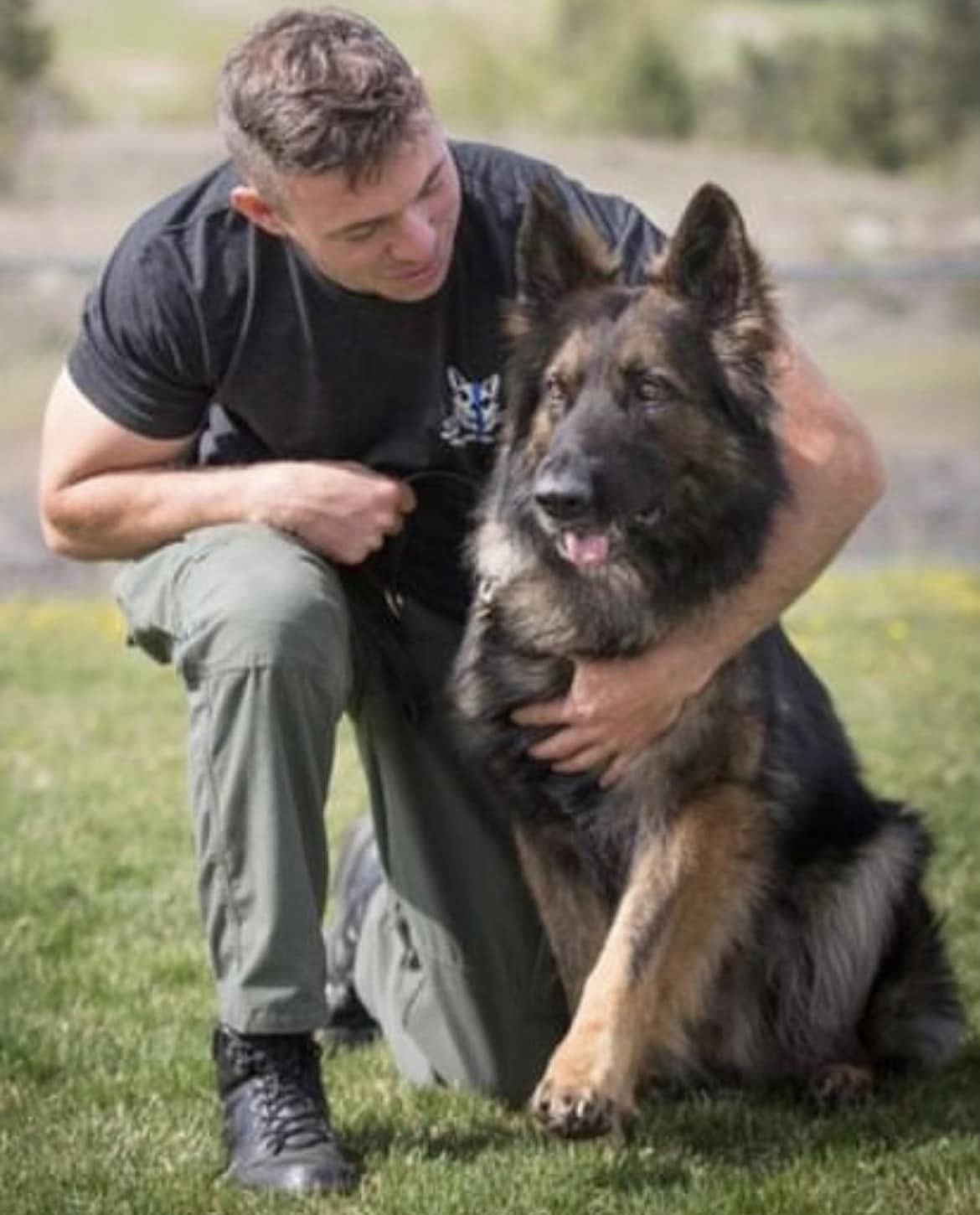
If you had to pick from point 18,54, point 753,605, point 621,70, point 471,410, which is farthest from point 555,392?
point 621,70

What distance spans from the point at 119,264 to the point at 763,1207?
2065mm

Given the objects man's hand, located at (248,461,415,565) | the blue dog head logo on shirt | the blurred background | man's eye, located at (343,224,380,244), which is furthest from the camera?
the blurred background

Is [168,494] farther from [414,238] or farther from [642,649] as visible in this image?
[642,649]

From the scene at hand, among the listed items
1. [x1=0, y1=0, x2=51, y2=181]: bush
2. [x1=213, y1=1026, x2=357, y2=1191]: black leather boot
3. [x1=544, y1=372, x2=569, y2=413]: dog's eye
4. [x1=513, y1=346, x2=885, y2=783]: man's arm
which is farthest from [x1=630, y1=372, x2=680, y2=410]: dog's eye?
[x1=0, y1=0, x2=51, y2=181]: bush

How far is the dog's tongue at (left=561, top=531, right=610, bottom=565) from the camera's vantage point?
4.18 meters

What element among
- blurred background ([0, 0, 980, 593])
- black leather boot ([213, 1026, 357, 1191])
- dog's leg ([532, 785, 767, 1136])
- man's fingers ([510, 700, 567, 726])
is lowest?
blurred background ([0, 0, 980, 593])

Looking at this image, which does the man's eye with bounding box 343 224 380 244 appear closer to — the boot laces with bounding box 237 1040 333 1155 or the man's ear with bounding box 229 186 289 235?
the man's ear with bounding box 229 186 289 235

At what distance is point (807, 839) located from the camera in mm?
4543

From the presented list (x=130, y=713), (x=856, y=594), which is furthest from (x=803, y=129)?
(x=130, y=713)

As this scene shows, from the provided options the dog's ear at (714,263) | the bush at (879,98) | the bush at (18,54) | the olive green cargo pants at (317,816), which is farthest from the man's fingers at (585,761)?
the bush at (879,98)

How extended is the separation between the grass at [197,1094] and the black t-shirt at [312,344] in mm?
1105

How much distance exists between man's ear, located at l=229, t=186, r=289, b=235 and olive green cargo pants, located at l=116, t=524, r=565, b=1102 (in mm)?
563

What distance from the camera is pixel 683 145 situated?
1011 inches

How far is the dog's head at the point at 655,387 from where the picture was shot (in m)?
4.14
